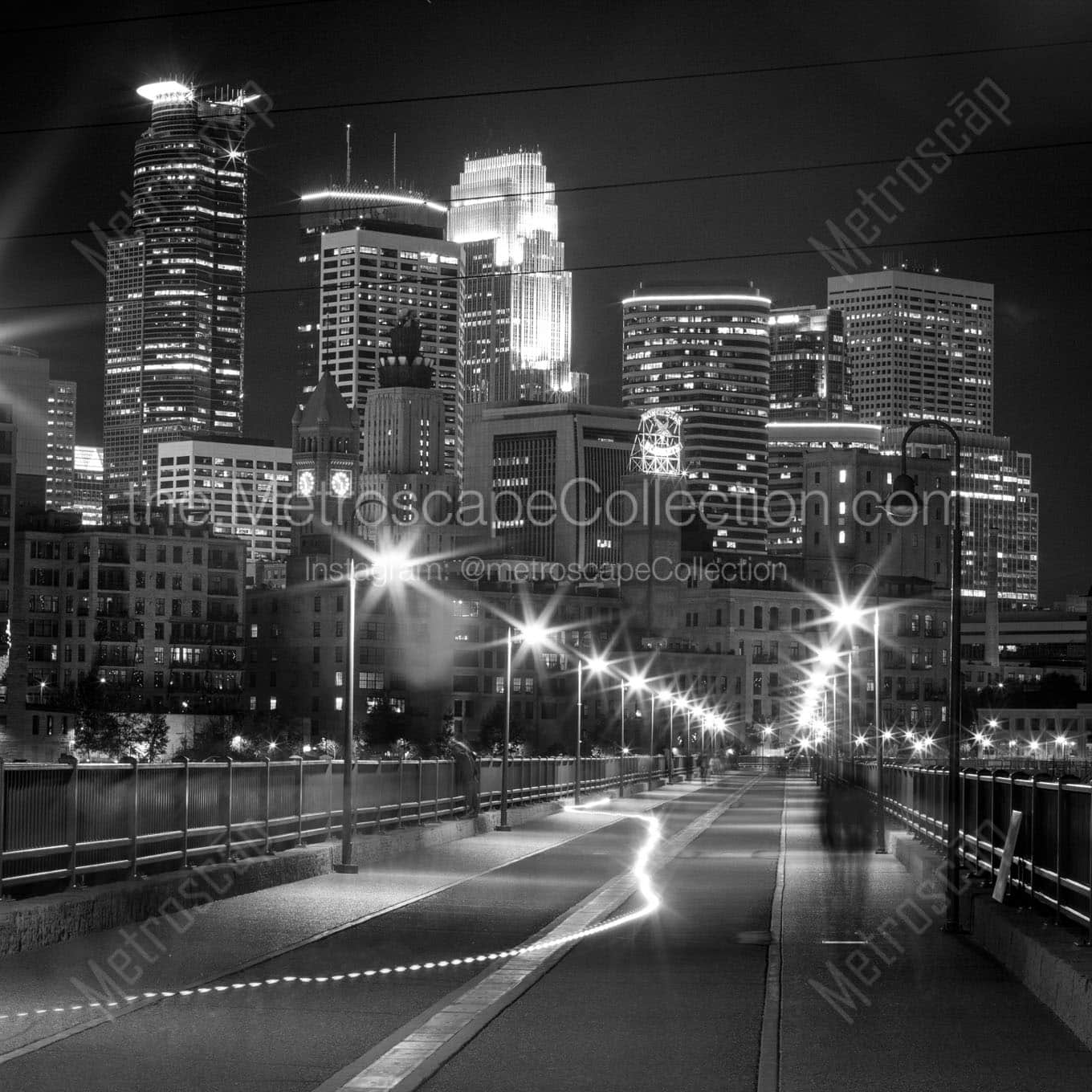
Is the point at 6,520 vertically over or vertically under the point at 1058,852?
over

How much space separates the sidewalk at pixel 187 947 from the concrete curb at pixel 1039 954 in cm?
743

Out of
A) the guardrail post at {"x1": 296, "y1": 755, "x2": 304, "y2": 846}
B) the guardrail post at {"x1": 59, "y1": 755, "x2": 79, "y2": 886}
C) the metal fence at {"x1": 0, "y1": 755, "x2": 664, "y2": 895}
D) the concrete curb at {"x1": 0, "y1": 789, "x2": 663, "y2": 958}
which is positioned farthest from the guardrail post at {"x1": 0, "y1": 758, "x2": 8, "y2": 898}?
the guardrail post at {"x1": 296, "y1": 755, "x2": 304, "y2": 846}

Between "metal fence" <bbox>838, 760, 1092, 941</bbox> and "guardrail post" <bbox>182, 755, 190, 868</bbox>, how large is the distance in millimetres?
10515

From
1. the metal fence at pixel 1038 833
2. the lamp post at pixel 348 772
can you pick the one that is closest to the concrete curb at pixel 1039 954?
the metal fence at pixel 1038 833

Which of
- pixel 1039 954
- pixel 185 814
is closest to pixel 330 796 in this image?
pixel 185 814

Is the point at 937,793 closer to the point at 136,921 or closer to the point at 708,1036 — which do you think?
the point at 136,921

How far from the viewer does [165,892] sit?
2412 centimetres

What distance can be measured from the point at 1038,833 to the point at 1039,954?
10.4 feet

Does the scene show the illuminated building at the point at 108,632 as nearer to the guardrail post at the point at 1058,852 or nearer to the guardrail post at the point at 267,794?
the guardrail post at the point at 267,794

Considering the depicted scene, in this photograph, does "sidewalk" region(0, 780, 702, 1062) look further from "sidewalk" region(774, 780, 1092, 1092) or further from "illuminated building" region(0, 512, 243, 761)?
"illuminated building" region(0, 512, 243, 761)

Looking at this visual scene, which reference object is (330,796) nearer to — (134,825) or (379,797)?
(379,797)

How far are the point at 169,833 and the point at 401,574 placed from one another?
17217 cm

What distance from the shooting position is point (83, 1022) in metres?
15.5

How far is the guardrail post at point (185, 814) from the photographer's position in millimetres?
26547
